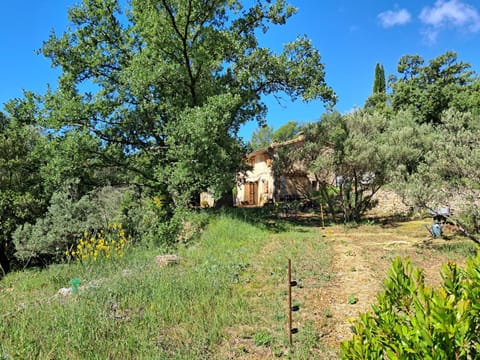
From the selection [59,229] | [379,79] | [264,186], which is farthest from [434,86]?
[59,229]

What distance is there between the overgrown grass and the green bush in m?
2.12

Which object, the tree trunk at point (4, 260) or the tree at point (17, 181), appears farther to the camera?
the tree trunk at point (4, 260)

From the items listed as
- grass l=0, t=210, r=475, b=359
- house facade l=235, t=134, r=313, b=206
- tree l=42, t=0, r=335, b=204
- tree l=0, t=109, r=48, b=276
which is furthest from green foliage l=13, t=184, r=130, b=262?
house facade l=235, t=134, r=313, b=206

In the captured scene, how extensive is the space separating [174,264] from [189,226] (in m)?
4.17

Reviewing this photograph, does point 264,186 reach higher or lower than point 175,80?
lower

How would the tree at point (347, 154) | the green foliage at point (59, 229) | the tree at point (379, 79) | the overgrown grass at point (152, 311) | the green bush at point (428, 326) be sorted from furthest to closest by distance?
the tree at point (379, 79)
the tree at point (347, 154)
the green foliage at point (59, 229)
the overgrown grass at point (152, 311)
the green bush at point (428, 326)

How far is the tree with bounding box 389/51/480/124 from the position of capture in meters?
25.6

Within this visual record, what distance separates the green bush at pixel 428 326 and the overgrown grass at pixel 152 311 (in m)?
2.12

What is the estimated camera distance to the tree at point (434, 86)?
25625 mm

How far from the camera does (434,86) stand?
86.3ft

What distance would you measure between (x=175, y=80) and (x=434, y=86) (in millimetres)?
24509

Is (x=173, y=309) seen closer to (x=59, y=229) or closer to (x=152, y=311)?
(x=152, y=311)

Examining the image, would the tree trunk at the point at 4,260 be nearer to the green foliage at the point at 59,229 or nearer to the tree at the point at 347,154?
the green foliage at the point at 59,229

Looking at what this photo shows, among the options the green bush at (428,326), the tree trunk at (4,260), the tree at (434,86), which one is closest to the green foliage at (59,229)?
the tree trunk at (4,260)
